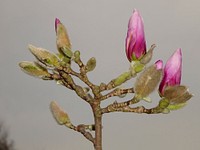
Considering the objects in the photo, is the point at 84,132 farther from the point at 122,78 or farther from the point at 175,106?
the point at 175,106

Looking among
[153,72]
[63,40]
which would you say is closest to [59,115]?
[63,40]

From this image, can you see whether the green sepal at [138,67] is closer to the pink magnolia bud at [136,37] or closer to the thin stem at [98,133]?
the pink magnolia bud at [136,37]

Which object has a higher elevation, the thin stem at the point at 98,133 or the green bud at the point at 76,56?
the green bud at the point at 76,56

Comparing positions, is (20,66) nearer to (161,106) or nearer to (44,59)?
(44,59)

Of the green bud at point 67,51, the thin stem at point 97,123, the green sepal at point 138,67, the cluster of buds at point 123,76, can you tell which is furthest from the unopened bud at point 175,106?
the green bud at point 67,51

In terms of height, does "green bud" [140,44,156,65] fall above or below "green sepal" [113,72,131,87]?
above

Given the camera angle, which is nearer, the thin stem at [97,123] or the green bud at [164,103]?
the thin stem at [97,123]

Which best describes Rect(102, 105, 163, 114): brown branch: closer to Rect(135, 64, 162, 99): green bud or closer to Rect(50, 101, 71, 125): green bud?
Rect(135, 64, 162, 99): green bud

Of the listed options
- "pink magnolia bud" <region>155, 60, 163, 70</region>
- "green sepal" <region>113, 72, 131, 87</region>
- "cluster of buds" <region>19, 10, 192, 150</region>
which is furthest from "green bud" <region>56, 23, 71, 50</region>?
"pink magnolia bud" <region>155, 60, 163, 70</region>
